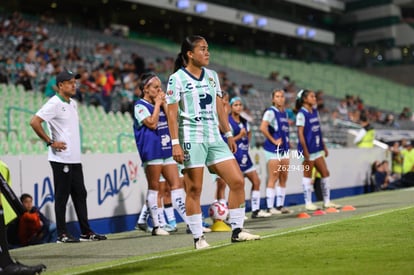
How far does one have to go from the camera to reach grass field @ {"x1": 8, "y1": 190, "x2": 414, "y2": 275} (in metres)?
6.45

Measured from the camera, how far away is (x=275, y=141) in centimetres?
1473

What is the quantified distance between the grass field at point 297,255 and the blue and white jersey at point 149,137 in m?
1.75

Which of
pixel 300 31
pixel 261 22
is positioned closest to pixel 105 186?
pixel 261 22

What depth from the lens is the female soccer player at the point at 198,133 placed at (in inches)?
330

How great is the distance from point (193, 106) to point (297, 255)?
7.09 ft

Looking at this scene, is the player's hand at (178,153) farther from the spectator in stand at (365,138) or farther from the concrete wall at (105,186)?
the spectator in stand at (365,138)

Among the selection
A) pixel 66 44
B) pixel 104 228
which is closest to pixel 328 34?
pixel 66 44

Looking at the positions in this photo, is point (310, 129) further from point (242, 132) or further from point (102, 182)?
point (102, 182)

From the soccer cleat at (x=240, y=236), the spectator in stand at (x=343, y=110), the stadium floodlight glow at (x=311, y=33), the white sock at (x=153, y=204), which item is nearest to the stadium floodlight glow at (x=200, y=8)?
the stadium floodlight glow at (x=311, y=33)

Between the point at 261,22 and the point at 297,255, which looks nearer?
the point at 297,255

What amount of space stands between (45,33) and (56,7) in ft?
48.0

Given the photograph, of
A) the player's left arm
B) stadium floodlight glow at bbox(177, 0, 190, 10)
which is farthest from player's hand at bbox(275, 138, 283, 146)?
stadium floodlight glow at bbox(177, 0, 190, 10)

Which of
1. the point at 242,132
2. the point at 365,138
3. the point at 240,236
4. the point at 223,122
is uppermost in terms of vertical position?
the point at 223,122

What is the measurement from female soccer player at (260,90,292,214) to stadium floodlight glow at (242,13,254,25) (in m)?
39.6
